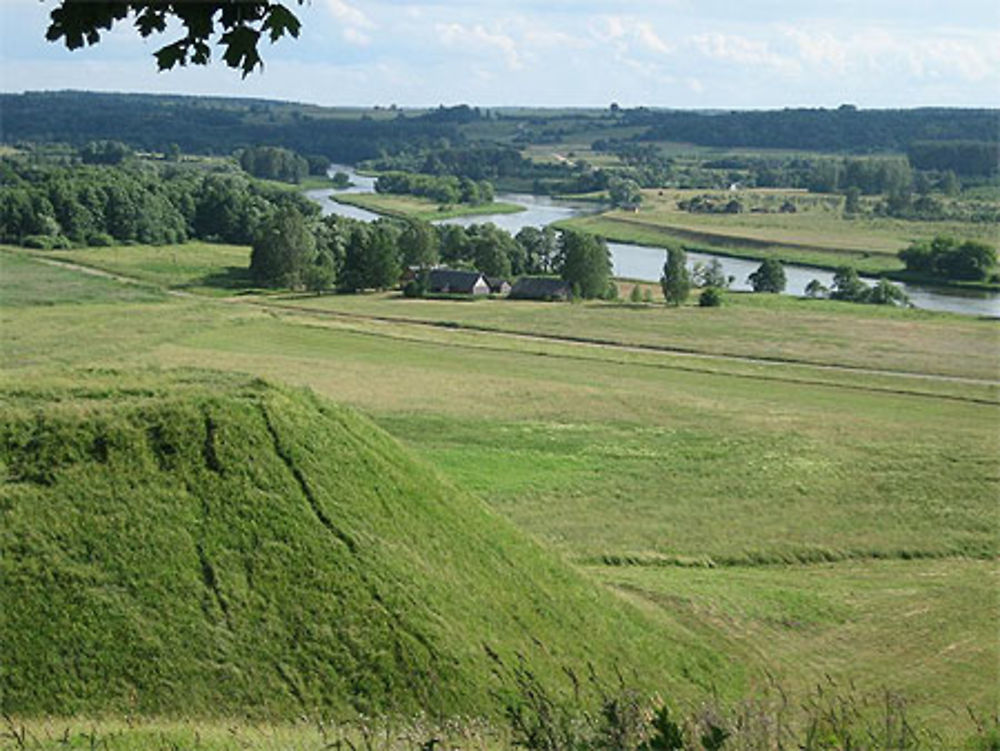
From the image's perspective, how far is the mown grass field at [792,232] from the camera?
131 meters

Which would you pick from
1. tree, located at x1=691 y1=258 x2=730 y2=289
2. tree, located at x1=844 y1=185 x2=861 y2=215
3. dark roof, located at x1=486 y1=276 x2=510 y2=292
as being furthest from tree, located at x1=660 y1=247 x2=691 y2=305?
tree, located at x1=844 y1=185 x2=861 y2=215

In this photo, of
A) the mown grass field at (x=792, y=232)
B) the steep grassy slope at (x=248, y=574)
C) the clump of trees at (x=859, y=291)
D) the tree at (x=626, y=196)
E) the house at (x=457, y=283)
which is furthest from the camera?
the tree at (x=626, y=196)

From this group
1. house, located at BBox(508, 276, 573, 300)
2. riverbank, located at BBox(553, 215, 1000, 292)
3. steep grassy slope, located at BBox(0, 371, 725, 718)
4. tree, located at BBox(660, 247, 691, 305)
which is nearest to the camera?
steep grassy slope, located at BBox(0, 371, 725, 718)

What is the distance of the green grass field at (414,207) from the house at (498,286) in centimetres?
5638

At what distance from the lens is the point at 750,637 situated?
2181 centimetres

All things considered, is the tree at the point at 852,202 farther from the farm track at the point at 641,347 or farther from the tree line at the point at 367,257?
the farm track at the point at 641,347

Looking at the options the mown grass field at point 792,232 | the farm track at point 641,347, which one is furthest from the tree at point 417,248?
the mown grass field at point 792,232

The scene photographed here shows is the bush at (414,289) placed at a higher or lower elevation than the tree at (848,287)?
lower

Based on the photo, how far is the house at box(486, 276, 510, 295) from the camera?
344 feet

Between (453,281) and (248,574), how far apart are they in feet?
284

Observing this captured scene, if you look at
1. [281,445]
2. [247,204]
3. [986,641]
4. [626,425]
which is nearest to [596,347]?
[626,425]

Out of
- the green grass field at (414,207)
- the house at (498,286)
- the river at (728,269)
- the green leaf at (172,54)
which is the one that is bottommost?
the house at (498,286)

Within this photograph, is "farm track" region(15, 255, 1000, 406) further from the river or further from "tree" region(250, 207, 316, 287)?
the river

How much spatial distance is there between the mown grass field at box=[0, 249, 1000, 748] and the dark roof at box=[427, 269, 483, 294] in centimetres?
1578
